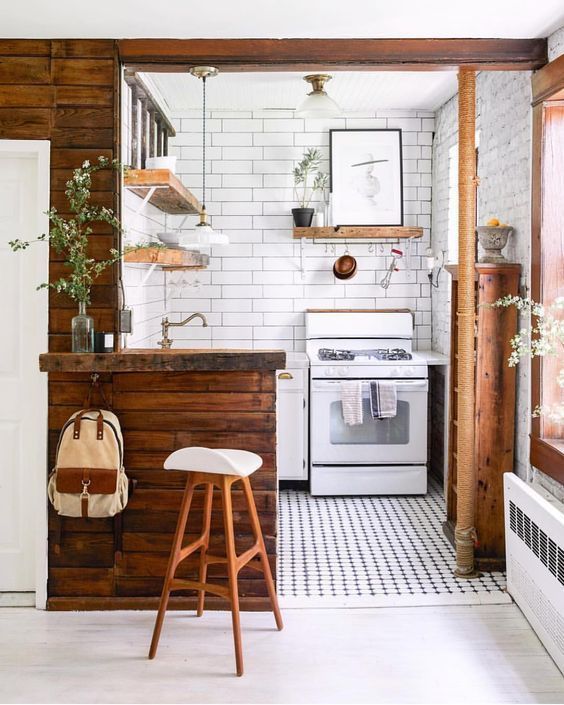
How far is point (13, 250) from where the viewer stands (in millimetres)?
3475

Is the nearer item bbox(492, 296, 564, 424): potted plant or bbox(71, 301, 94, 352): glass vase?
bbox(492, 296, 564, 424): potted plant

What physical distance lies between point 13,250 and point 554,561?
257 cm

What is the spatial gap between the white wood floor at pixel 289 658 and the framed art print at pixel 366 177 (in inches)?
128

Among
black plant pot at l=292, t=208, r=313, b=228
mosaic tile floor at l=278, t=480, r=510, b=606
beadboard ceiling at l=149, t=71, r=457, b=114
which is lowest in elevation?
mosaic tile floor at l=278, t=480, r=510, b=606

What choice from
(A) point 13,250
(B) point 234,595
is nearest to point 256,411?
(B) point 234,595

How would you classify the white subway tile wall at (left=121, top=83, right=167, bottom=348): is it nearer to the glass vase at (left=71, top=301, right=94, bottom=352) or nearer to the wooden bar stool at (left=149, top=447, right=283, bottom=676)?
the glass vase at (left=71, top=301, right=94, bottom=352)

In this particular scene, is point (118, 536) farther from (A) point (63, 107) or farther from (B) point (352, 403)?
(B) point (352, 403)

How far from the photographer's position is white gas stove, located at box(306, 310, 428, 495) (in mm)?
5449

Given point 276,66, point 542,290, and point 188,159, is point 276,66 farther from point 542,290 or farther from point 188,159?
point 188,159

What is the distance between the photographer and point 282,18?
3414 mm

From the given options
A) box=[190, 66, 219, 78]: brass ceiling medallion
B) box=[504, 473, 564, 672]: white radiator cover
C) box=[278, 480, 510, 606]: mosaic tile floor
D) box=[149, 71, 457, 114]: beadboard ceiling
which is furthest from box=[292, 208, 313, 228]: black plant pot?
box=[504, 473, 564, 672]: white radiator cover

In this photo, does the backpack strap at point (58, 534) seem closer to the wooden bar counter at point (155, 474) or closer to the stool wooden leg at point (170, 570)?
the wooden bar counter at point (155, 474)

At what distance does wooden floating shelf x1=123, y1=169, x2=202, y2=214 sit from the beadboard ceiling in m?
0.78

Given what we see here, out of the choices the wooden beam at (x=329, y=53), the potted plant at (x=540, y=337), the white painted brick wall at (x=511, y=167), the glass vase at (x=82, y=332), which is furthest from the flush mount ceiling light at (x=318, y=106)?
the glass vase at (x=82, y=332)
